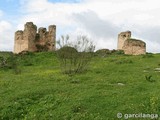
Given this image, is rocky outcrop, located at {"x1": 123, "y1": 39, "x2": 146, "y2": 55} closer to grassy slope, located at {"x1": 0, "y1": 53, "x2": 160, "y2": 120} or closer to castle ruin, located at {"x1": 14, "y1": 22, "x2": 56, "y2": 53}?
castle ruin, located at {"x1": 14, "y1": 22, "x2": 56, "y2": 53}

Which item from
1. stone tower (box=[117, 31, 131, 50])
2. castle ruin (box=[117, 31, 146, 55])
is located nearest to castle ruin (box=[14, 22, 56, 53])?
stone tower (box=[117, 31, 131, 50])

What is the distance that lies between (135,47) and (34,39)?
588 inches

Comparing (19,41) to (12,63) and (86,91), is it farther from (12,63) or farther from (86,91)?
(86,91)

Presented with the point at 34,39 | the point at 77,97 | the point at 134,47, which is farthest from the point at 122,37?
the point at 77,97

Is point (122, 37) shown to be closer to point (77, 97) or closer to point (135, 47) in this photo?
point (135, 47)

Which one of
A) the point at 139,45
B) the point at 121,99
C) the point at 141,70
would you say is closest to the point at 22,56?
the point at 139,45

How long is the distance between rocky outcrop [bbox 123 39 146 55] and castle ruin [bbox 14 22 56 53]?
484 inches

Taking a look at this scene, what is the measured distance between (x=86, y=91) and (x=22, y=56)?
82.7 feet

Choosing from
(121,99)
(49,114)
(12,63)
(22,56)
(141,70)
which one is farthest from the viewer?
(22,56)

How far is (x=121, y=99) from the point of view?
18.8 m

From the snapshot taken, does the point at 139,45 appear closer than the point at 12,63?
No

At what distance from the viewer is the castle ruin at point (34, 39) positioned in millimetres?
53531

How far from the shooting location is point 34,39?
5441 cm

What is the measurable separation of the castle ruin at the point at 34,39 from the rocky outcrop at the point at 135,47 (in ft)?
40.3
